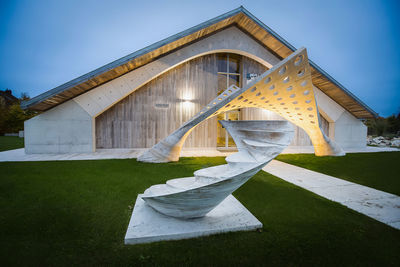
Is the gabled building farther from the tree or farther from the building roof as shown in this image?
the tree

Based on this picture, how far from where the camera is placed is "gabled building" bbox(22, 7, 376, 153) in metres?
9.41

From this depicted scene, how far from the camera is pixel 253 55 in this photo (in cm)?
1295

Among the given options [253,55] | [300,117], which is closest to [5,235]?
[300,117]

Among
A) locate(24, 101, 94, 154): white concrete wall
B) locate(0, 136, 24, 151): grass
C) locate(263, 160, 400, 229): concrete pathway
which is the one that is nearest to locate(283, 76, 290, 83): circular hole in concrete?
A: locate(263, 160, 400, 229): concrete pathway

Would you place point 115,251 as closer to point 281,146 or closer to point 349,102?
point 281,146

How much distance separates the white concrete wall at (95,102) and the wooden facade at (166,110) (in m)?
0.90

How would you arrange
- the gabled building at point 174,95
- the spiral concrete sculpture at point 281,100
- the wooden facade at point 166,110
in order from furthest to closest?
the wooden facade at point 166,110 → the gabled building at point 174,95 → the spiral concrete sculpture at point 281,100

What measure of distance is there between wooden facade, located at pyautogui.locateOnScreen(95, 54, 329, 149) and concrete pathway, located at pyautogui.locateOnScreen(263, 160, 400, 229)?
7768 millimetres

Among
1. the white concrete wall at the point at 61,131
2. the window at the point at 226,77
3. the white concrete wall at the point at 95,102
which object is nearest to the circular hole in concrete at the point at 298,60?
the window at the point at 226,77

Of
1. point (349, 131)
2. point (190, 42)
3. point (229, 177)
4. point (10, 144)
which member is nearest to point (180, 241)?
point (229, 177)

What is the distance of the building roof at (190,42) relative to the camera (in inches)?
342

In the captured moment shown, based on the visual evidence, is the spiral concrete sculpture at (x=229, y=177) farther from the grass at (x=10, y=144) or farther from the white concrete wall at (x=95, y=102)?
the grass at (x=10, y=144)

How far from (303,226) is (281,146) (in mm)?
1588

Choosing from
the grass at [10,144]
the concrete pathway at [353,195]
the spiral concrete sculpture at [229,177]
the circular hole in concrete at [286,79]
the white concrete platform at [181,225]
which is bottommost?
the concrete pathway at [353,195]
